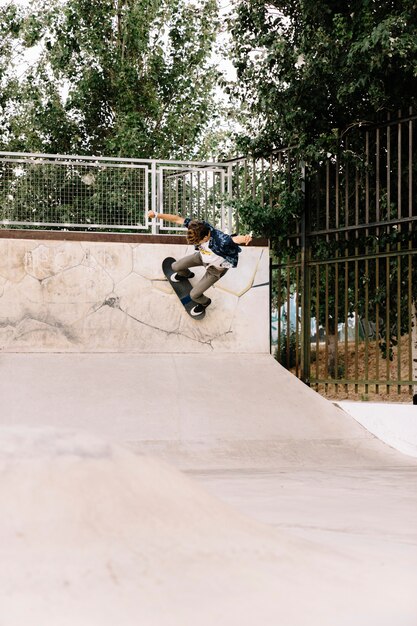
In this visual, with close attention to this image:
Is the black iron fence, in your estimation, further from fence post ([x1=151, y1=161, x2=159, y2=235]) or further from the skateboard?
fence post ([x1=151, y1=161, x2=159, y2=235])

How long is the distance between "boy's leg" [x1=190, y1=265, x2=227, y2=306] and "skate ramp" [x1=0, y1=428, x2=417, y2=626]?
8816mm

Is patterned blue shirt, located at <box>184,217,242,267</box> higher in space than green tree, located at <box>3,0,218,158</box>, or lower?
lower

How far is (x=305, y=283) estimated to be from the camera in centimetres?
1298

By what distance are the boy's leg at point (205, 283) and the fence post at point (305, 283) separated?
1.34 m

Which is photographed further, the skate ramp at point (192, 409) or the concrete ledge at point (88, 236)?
the concrete ledge at point (88, 236)

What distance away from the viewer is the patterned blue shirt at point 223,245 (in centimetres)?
1280

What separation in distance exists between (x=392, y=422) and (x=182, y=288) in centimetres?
417

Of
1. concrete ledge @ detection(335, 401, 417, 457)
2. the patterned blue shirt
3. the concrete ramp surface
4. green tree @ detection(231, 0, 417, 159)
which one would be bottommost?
concrete ledge @ detection(335, 401, 417, 457)

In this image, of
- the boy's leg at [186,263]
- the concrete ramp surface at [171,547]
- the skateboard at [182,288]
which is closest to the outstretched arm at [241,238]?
the boy's leg at [186,263]

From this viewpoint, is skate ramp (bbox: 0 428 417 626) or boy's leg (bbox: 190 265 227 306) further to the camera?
boy's leg (bbox: 190 265 227 306)

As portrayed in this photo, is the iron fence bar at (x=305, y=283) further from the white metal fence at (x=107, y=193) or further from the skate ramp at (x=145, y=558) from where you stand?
the skate ramp at (x=145, y=558)

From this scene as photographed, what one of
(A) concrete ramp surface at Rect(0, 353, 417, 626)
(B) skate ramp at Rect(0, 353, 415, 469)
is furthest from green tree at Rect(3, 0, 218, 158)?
(A) concrete ramp surface at Rect(0, 353, 417, 626)

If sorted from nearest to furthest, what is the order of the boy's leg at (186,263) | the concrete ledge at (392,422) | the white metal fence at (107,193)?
the concrete ledge at (392,422)
the boy's leg at (186,263)
the white metal fence at (107,193)

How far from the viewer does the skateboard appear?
42.8 feet
